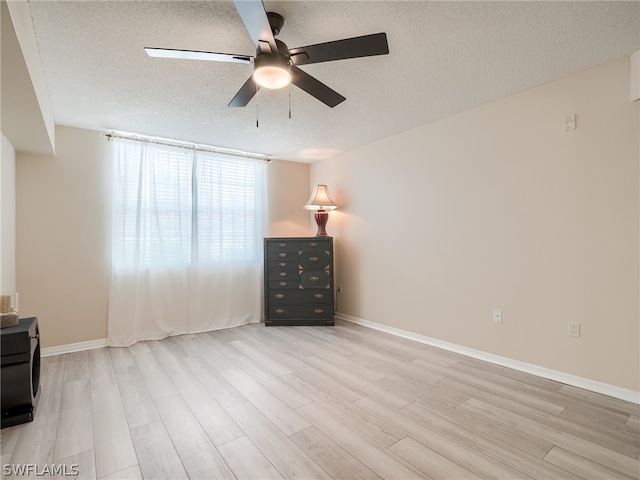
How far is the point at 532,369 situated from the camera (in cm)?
263

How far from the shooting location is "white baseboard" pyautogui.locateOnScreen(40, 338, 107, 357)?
3.18 meters

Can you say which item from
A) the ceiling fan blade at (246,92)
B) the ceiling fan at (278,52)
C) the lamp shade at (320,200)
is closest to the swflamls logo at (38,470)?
the ceiling fan at (278,52)

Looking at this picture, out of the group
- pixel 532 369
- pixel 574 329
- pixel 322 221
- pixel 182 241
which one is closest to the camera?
pixel 574 329

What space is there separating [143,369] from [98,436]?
1.02 meters

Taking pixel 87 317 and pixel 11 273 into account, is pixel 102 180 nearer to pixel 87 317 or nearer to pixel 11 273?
pixel 11 273

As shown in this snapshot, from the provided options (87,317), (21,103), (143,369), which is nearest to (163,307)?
(87,317)

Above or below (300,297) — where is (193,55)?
above

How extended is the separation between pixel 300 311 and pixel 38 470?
2889 mm

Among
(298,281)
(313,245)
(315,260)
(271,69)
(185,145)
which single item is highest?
(185,145)

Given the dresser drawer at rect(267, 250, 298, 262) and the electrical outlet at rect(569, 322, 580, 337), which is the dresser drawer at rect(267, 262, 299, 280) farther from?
the electrical outlet at rect(569, 322, 580, 337)

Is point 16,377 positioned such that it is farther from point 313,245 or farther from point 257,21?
point 313,245

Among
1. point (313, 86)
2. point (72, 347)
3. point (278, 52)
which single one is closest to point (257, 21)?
point (278, 52)

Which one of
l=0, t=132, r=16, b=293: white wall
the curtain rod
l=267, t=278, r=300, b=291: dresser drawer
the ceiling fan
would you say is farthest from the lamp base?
l=0, t=132, r=16, b=293: white wall

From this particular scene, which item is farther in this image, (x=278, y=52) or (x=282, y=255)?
(x=282, y=255)
